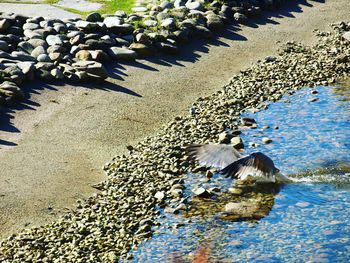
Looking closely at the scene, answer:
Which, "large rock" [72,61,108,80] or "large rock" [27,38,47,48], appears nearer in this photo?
"large rock" [72,61,108,80]

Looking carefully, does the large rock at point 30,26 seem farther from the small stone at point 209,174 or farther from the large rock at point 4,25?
the small stone at point 209,174

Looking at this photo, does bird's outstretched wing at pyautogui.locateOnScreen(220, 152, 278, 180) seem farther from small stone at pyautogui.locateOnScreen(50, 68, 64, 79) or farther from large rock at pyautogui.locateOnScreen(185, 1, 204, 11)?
large rock at pyautogui.locateOnScreen(185, 1, 204, 11)

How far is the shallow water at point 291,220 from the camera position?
946cm

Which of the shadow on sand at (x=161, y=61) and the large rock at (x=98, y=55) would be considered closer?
the shadow on sand at (x=161, y=61)

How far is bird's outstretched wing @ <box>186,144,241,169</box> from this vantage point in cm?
1078

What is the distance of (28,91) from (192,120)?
276 centimetres

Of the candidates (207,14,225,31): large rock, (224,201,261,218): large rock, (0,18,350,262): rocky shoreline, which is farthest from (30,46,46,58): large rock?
(224,201,261,218): large rock

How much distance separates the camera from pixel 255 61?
1641 centimetres

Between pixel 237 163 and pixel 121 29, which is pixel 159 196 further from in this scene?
pixel 121 29

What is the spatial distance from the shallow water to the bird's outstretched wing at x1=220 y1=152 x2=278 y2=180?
0.45 metres

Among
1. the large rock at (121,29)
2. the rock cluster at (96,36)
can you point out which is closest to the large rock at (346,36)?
the rock cluster at (96,36)

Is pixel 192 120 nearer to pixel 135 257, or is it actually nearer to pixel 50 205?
pixel 50 205

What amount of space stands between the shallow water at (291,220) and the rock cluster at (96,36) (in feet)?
12.0

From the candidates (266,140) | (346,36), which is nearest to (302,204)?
(266,140)
